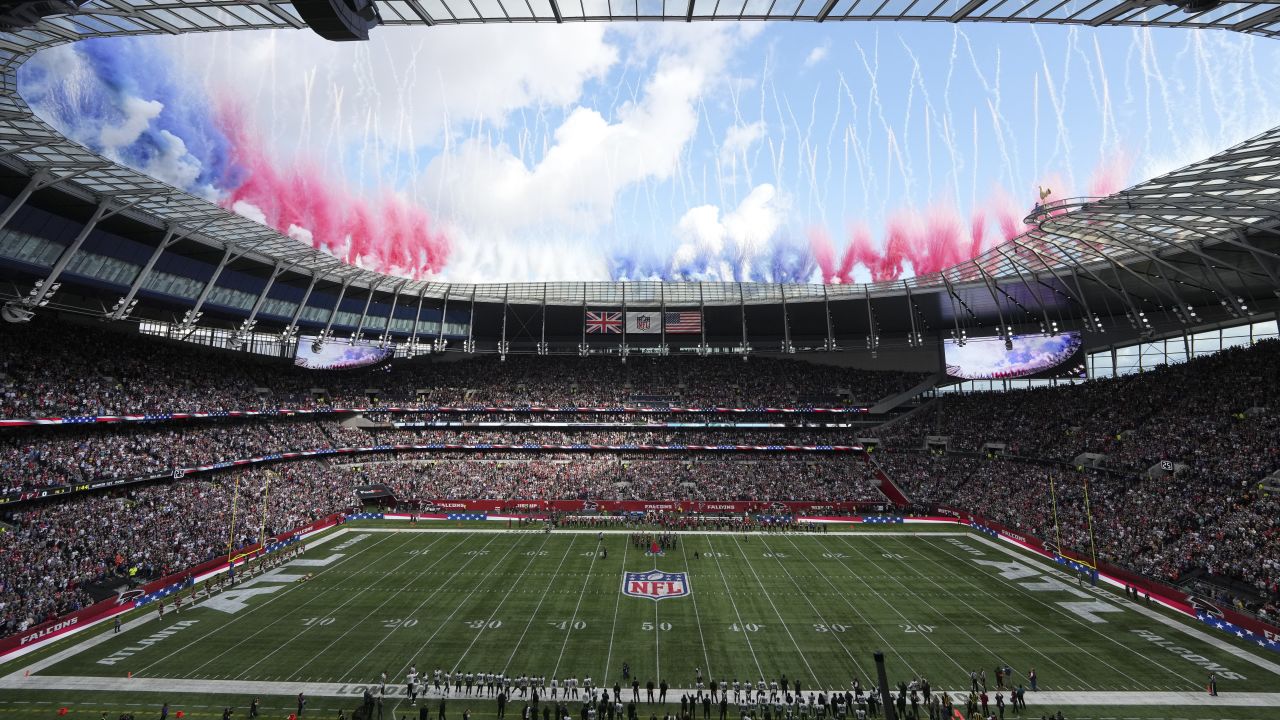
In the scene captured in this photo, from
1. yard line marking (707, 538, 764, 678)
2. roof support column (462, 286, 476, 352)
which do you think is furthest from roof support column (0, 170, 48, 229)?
yard line marking (707, 538, 764, 678)

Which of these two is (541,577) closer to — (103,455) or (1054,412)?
(103,455)

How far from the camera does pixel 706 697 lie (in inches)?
798

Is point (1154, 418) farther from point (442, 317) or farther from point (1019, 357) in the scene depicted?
point (442, 317)

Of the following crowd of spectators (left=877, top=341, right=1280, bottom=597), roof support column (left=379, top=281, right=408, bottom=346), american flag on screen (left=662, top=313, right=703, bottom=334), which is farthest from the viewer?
american flag on screen (left=662, top=313, right=703, bottom=334)

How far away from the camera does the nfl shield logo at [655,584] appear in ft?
103

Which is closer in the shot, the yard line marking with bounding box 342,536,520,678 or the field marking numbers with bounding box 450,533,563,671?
the yard line marking with bounding box 342,536,520,678

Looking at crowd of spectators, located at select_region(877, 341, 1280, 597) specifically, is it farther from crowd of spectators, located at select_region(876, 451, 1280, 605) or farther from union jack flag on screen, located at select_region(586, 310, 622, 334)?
union jack flag on screen, located at select_region(586, 310, 622, 334)

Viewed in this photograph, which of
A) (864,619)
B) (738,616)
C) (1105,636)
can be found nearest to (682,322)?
(738,616)

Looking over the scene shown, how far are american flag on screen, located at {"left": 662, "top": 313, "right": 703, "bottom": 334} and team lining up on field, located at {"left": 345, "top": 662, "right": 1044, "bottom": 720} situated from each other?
4655 centimetres

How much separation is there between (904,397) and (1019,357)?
1213 centimetres

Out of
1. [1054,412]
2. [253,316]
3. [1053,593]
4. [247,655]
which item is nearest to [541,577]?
[247,655]

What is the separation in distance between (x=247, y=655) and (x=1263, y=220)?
5378 centimetres

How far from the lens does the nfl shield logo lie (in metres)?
31.5

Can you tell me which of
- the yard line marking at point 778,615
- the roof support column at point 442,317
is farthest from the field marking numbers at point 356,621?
the roof support column at point 442,317
